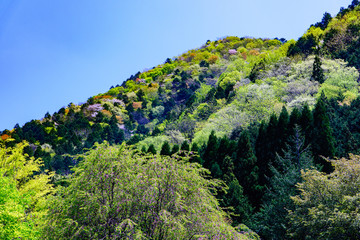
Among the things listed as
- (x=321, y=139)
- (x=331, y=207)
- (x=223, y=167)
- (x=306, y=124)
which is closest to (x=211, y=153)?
(x=223, y=167)

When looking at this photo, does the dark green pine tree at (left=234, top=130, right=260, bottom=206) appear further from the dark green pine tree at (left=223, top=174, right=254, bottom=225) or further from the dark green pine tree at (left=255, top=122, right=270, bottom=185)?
the dark green pine tree at (left=223, top=174, right=254, bottom=225)

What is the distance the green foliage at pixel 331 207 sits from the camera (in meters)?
9.98

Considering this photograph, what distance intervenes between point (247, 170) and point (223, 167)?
172 cm

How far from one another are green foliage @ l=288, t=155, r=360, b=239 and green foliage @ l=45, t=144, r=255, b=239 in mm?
4462

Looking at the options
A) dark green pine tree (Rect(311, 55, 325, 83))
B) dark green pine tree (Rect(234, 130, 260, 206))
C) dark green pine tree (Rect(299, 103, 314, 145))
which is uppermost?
dark green pine tree (Rect(311, 55, 325, 83))

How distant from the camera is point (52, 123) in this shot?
56.4 m

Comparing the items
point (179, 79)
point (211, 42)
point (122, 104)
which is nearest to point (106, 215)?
point (122, 104)

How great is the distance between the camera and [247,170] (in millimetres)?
21141

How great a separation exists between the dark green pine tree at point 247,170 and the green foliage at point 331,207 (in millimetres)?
6167

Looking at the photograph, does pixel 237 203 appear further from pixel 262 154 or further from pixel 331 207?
pixel 262 154

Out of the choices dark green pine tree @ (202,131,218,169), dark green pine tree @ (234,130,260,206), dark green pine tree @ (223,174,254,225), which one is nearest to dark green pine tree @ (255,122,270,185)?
dark green pine tree @ (234,130,260,206)

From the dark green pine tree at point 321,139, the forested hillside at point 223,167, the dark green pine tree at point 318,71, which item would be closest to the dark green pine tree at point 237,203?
the forested hillside at point 223,167

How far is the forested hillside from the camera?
772cm

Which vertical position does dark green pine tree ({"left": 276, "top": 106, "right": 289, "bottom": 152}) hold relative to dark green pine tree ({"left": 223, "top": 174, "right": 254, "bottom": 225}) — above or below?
above
